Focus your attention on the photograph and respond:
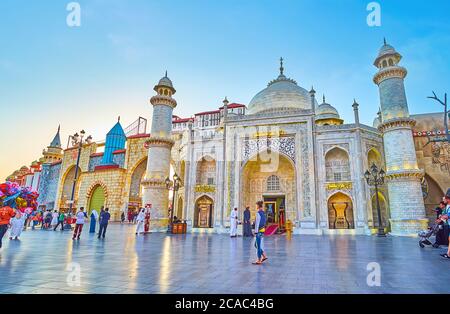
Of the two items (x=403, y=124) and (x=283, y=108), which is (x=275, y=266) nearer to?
(x=403, y=124)

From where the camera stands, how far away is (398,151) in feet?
59.7

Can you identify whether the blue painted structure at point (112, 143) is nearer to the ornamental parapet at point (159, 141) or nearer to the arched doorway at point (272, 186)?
the ornamental parapet at point (159, 141)

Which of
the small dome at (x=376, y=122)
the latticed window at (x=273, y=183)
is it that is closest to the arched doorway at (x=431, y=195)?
the small dome at (x=376, y=122)

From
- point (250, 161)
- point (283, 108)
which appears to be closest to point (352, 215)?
point (250, 161)

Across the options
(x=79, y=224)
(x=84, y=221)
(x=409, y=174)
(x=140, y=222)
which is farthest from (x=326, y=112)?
(x=79, y=224)

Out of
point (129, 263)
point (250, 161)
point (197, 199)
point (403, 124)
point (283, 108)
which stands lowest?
point (129, 263)

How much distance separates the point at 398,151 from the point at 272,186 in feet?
32.8

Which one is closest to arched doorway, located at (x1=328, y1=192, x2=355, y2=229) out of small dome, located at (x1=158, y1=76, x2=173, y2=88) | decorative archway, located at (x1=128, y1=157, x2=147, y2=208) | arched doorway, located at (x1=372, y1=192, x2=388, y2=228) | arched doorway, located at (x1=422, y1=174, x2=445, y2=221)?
arched doorway, located at (x1=372, y1=192, x2=388, y2=228)

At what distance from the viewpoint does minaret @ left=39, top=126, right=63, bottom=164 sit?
4678cm

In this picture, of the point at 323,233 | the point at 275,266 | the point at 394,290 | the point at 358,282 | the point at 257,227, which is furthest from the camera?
the point at 323,233

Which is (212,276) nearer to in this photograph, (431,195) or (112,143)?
(431,195)

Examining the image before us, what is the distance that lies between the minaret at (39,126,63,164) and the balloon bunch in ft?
140

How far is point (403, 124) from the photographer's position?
18234 mm
